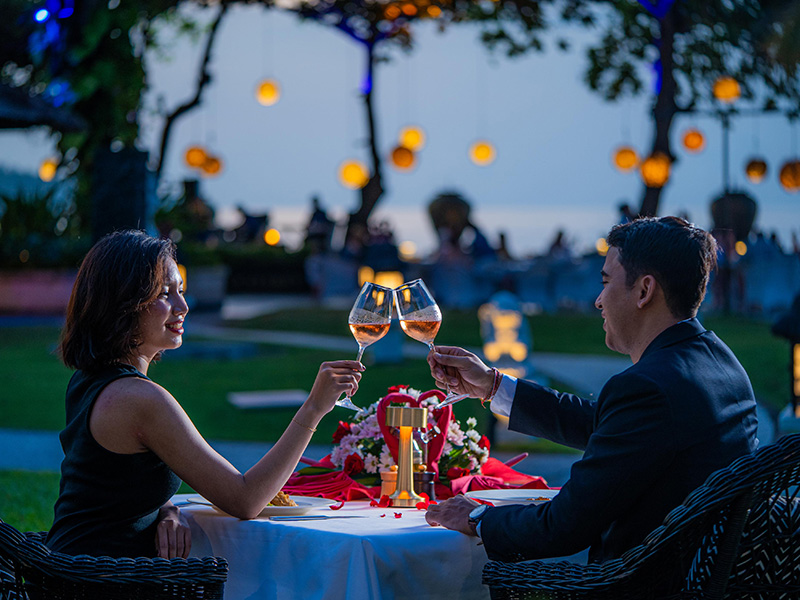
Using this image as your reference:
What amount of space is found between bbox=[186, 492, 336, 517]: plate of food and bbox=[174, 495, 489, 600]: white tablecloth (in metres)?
0.06

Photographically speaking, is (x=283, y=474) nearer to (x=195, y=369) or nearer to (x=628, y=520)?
(x=628, y=520)

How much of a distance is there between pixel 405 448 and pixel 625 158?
17731mm

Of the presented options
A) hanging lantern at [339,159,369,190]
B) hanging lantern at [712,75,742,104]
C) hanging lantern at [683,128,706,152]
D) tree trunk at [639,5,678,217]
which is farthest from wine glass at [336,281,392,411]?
hanging lantern at [683,128,706,152]

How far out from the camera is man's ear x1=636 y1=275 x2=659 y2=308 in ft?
7.17

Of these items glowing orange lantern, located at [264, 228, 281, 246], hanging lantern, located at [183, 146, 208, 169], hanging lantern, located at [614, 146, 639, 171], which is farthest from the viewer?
glowing orange lantern, located at [264, 228, 281, 246]

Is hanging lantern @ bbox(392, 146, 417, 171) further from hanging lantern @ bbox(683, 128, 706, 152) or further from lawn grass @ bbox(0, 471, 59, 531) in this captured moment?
lawn grass @ bbox(0, 471, 59, 531)

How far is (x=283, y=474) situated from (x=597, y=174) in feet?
79.2

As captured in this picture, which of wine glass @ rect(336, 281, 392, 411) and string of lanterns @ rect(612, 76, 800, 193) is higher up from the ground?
string of lanterns @ rect(612, 76, 800, 193)

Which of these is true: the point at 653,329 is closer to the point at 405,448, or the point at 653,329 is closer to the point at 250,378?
the point at 405,448

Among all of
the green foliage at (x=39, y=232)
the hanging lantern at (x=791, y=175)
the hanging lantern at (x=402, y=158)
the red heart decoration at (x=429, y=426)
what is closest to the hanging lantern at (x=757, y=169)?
the hanging lantern at (x=791, y=175)

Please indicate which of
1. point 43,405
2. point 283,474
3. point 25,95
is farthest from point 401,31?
point 283,474

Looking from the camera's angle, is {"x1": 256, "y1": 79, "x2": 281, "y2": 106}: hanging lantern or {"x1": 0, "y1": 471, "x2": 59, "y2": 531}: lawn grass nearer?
{"x1": 0, "y1": 471, "x2": 59, "y2": 531}: lawn grass

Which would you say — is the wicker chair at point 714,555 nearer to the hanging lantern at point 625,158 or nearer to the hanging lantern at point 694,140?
the hanging lantern at point 625,158

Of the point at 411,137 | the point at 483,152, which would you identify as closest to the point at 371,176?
the point at 411,137
